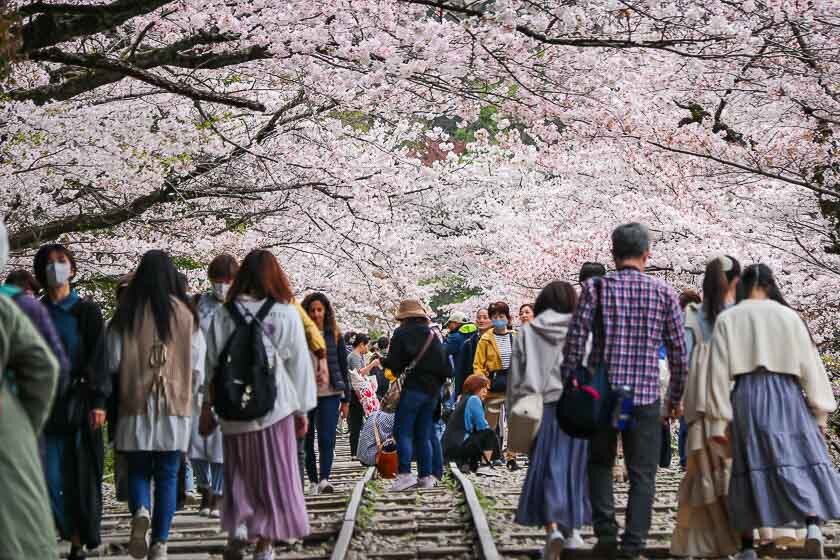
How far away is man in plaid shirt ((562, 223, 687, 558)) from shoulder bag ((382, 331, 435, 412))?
428 centimetres

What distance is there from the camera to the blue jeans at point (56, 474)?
6.68 m

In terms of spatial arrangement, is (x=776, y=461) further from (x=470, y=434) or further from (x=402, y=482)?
(x=470, y=434)

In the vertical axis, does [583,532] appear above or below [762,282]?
below

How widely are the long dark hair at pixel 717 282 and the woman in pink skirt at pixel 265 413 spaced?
7.79 feet

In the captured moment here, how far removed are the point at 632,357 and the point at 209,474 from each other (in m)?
3.96

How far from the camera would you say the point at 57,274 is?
263 inches

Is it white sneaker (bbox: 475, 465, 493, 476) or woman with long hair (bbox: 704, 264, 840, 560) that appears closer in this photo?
woman with long hair (bbox: 704, 264, 840, 560)

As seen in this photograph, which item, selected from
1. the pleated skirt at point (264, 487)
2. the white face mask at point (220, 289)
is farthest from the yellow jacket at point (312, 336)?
the pleated skirt at point (264, 487)

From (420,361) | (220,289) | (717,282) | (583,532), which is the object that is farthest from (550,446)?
(420,361)

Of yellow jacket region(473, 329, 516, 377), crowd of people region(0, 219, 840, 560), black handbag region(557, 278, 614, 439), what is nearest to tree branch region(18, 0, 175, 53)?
crowd of people region(0, 219, 840, 560)

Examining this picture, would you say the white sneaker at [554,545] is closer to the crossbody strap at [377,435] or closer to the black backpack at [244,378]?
the black backpack at [244,378]

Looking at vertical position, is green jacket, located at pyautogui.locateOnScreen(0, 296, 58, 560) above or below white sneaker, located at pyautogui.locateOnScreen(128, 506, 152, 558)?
above

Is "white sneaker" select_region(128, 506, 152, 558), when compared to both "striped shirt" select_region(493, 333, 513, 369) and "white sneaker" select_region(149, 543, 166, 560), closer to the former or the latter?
"white sneaker" select_region(149, 543, 166, 560)

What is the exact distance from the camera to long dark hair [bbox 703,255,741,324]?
720 cm
